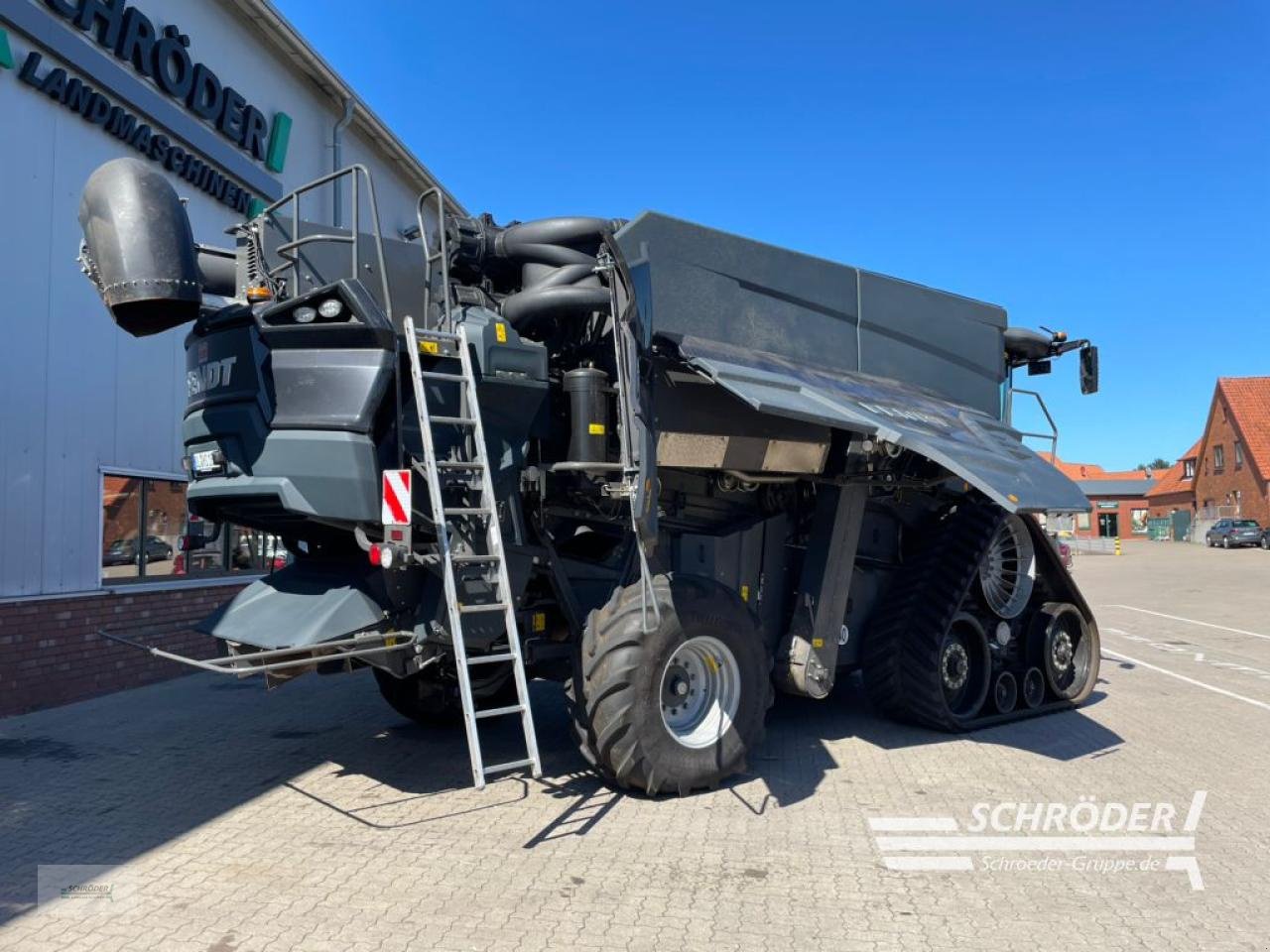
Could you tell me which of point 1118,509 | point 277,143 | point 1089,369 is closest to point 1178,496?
point 1118,509

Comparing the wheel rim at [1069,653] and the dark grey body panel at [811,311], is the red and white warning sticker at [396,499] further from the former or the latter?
the wheel rim at [1069,653]

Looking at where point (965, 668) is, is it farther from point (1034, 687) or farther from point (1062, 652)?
point (1062, 652)

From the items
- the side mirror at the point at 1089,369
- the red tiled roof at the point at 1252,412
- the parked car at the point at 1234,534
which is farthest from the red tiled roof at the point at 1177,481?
the side mirror at the point at 1089,369

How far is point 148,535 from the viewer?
30.7ft

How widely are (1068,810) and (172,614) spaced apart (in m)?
8.29

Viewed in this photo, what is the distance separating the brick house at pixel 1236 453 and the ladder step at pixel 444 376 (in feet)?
→ 161

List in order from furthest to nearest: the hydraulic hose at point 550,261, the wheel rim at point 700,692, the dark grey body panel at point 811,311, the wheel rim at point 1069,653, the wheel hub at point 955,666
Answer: the wheel rim at point 1069,653
the wheel hub at point 955,666
the dark grey body panel at point 811,311
the wheel rim at point 700,692
the hydraulic hose at point 550,261

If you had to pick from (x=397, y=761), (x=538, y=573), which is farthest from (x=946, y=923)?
(x=397, y=761)

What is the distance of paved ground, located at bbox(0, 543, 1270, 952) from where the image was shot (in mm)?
3805

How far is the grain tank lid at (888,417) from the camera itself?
5.39 m

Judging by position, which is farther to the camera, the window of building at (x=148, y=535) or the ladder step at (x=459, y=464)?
the window of building at (x=148, y=535)

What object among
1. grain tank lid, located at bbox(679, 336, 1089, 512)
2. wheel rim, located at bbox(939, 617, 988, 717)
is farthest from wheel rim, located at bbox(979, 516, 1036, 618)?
grain tank lid, located at bbox(679, 336, 1089, 512)

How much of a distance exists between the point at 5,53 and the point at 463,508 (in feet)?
19.9

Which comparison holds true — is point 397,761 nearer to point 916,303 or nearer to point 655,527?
point 655,527
